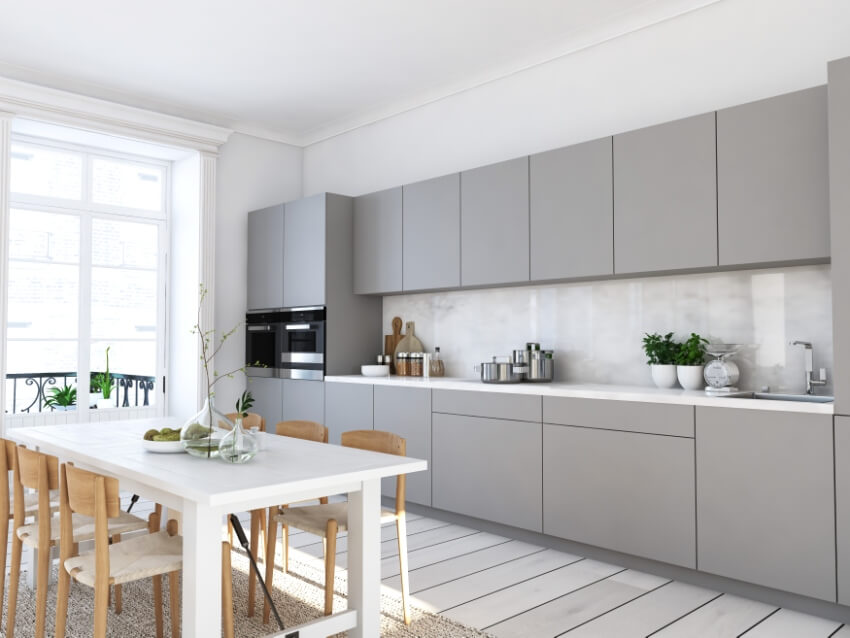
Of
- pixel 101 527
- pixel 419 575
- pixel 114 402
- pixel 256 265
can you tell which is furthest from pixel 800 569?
pixel 114 402

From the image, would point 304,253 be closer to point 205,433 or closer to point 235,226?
point 235,226

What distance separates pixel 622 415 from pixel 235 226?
12.5 feet

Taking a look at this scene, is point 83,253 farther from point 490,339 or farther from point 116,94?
point 490,339

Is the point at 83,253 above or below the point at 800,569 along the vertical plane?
above

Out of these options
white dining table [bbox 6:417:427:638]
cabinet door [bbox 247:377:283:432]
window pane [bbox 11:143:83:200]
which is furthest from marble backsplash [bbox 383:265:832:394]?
window pane [bbox 11:143:83:200]

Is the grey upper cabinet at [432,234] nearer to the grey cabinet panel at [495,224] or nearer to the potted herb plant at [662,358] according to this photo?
the grey cabinet panel at [495,224]

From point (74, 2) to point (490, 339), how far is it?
10.4 feet

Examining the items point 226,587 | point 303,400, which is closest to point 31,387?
point 303,400

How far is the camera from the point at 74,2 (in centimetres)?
379

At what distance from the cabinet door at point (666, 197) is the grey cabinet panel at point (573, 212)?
69mm

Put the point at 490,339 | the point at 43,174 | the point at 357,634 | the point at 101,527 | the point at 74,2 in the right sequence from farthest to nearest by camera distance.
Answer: the point at 43,174
the point at 490,339
the point at 74,2
the point at 357,634
the point at 101,527

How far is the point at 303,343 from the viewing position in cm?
521

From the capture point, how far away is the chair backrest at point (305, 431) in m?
3.29

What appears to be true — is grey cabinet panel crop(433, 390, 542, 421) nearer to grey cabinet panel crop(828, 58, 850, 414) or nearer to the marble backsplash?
the marble backsplash
